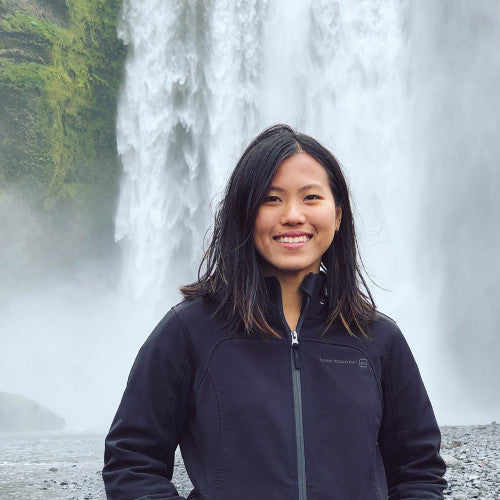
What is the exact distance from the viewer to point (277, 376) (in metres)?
1.72

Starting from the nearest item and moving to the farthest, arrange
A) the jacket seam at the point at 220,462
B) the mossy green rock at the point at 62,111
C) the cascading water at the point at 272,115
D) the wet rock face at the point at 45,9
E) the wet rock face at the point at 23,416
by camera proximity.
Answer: the jacket seam at the point at 220,462, the wet rock face at the point at 23,416, the cascading water at the point at 272,115, the mossy green rock at the point at 62,111, the wet rock face at the point at 45,9

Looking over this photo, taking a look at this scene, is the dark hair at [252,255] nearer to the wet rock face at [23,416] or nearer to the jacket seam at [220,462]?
the jacket seam at [220,462]

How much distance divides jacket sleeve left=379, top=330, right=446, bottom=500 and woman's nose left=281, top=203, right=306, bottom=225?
16.4 inches

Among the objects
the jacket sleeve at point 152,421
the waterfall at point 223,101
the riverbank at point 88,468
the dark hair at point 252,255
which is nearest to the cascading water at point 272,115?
the waterfall at point 223,101

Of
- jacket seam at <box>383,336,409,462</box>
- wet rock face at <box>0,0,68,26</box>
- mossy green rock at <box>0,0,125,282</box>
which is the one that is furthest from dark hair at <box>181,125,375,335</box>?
wet rock face at <box>0,0,68,26</box>

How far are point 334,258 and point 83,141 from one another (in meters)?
26.0

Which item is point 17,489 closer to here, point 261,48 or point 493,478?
point 493,478

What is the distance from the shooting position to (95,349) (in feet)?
84.7

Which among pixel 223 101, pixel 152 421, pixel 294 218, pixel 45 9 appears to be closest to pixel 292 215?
pixel 294 218

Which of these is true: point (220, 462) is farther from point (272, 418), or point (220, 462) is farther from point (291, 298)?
point (291, 298)

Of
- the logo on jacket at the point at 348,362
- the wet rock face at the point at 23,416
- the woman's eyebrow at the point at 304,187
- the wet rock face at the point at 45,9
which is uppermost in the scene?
the wet rock face at the point at 45,9

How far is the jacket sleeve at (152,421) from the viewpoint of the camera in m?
1.64

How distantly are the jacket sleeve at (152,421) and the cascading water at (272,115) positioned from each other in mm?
19874

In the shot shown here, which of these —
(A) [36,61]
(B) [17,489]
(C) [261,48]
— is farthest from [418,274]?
(B) [17,489]
